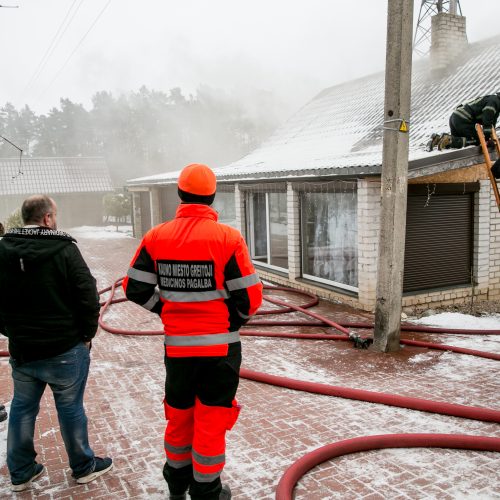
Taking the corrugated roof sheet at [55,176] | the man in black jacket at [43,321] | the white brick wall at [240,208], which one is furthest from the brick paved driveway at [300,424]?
the corrugated roof sheet at [55,176]

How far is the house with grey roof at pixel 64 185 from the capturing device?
1252 inches

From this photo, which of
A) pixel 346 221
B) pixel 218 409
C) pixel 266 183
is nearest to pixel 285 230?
pixel 266 183

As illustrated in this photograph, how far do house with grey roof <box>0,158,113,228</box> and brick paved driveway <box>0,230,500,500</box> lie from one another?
88.3ft

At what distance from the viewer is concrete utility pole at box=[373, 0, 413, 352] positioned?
561 centimetres

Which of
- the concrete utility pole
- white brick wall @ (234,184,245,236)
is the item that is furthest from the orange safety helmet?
white brick wall @ (234,184,245,236)

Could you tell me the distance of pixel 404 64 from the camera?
562cm

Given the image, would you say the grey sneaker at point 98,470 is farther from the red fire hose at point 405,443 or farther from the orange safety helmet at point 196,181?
the orange safety helmet at point 196,181

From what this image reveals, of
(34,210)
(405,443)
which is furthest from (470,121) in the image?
(34,210)

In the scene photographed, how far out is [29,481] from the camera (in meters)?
3.20

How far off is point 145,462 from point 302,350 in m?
3.06

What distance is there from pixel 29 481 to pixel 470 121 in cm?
699

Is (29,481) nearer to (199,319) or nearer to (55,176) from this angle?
(199,319)

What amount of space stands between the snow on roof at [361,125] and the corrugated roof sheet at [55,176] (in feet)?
60.0

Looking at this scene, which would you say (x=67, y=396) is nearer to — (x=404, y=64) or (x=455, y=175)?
(x=404, y=64)
